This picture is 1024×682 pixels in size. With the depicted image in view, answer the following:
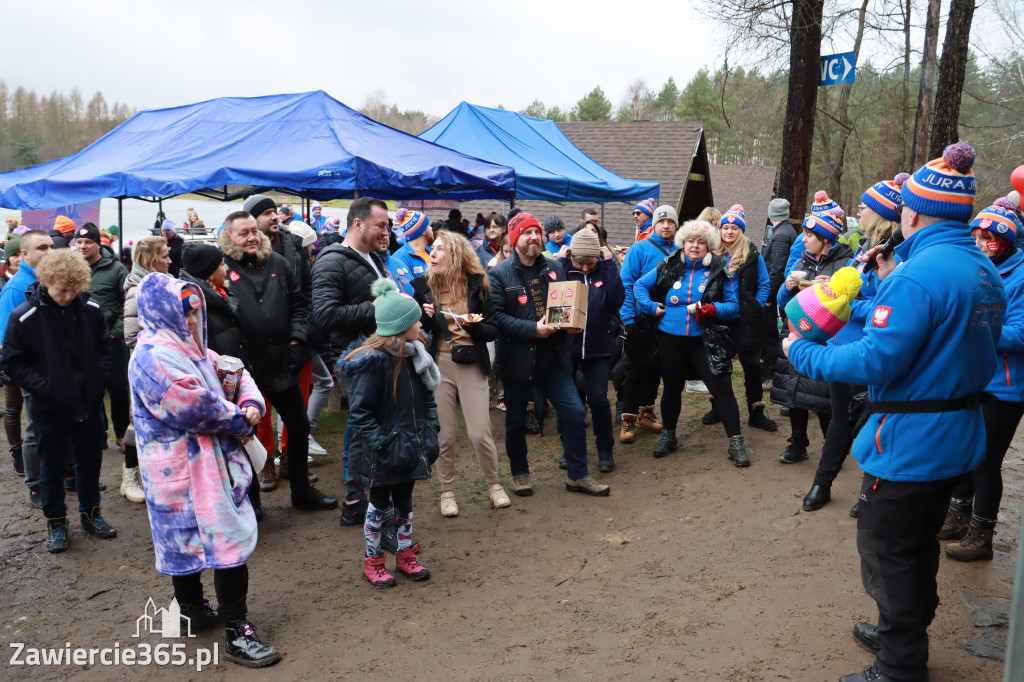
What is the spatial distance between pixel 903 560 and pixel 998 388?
171cm

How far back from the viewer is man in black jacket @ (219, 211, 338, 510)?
502 centimetres

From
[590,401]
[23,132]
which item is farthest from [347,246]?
[23,132]

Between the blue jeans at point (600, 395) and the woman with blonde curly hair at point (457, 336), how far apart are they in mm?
1104

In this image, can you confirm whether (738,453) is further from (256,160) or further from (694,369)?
(256,160)

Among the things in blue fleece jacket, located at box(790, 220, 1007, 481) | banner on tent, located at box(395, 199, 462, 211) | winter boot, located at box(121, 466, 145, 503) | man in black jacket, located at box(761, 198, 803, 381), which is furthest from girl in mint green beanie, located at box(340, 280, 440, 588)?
banner on tent, located at box(395, 199, 462, 211)

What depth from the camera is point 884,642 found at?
2906 millimetres

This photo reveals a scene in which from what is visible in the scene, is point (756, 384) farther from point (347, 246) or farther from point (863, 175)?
point (863, 175)

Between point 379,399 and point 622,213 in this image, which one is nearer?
point 379,399

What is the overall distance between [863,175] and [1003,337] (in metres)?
23.3

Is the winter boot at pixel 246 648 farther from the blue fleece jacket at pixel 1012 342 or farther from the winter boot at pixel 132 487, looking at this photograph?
the blue fleece jacket at pixel 1012 342

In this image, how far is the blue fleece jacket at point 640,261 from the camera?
677 cm

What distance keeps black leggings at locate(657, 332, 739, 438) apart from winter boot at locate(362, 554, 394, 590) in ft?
10.2

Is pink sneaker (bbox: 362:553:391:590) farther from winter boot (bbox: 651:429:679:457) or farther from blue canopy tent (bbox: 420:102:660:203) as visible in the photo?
blue canopy tent (bbox: 420:102:660:203)

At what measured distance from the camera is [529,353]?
544cm
